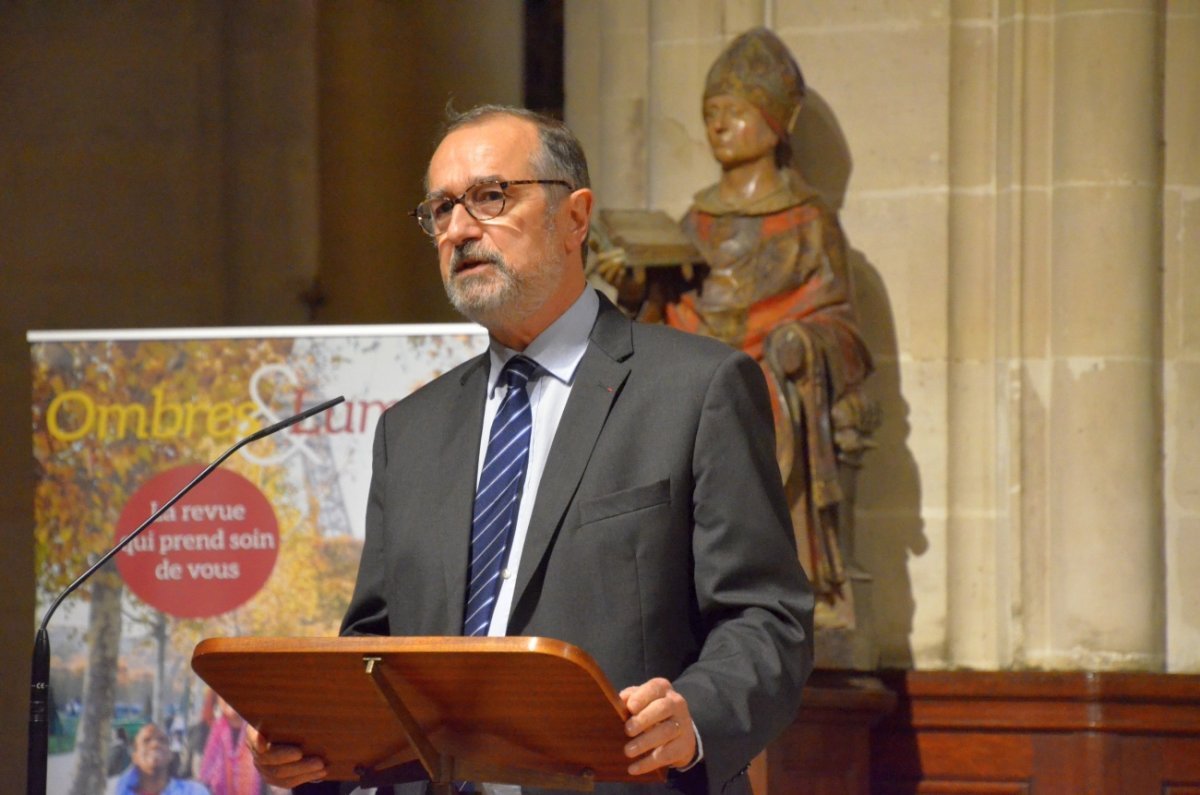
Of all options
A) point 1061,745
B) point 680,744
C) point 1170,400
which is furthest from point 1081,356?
point 680,744

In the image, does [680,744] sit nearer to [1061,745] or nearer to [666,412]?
[666,412]

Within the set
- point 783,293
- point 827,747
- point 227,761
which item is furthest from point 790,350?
point 227,761

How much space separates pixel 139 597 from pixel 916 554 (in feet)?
6.70

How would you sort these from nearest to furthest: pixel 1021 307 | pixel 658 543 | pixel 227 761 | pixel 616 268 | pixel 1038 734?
pixel 658 543
pixel 227 761
pixel 616 268
pixel 1038 734
pixel 1021 307

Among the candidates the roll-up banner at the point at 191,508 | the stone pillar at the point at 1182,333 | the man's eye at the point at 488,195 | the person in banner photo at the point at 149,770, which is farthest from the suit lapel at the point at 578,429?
the stone pillar at the point at 1182,333

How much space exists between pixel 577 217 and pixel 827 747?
238cm

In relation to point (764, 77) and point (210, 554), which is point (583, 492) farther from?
point (764, 77)

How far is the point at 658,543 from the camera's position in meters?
2.07

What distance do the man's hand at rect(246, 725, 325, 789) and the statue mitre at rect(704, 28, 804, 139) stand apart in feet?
9.11

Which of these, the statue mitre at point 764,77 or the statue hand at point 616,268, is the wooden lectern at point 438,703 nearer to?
the statue hand at point 616,268

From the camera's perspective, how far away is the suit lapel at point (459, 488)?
2121 millimetres

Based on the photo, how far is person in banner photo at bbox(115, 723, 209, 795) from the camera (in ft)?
12.0

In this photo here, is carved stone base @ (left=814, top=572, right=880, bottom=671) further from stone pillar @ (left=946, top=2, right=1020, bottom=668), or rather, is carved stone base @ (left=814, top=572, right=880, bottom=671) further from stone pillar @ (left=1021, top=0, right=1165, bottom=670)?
stone pillar @ (left=1021, top=0, right=1165, bottom=670)

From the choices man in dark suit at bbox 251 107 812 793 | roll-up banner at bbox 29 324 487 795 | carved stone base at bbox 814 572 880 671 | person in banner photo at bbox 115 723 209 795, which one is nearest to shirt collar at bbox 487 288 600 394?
man in dark suit at bbox 251 107 812 793
